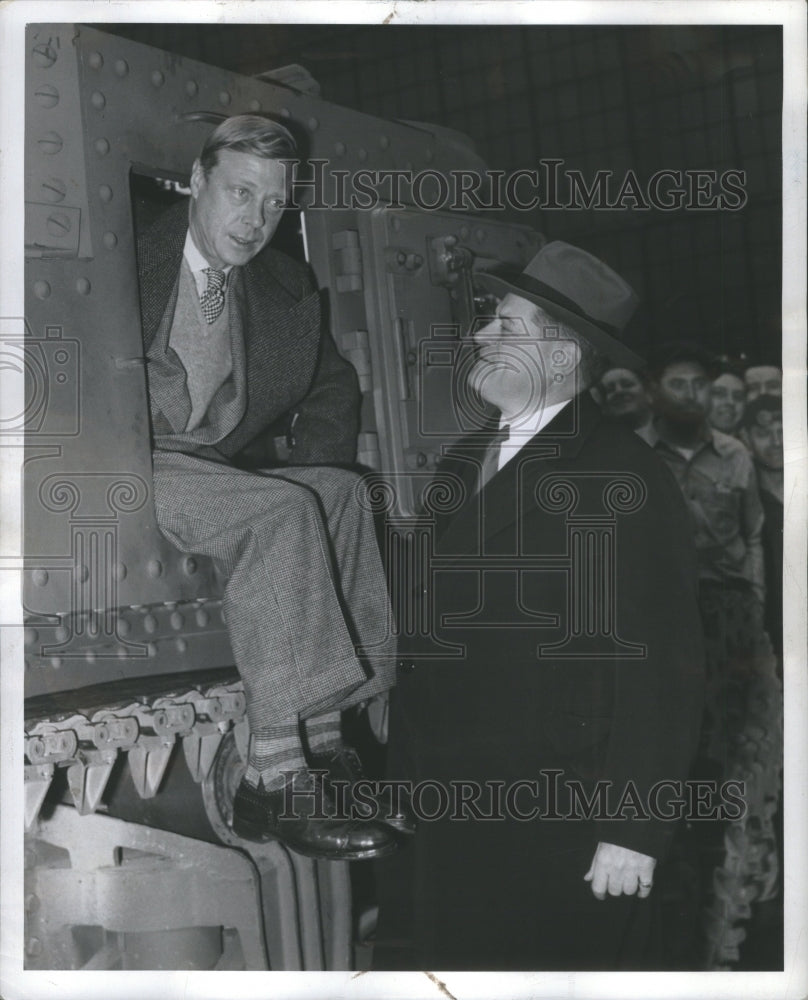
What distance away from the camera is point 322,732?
2.42 meters

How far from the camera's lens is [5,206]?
2393mm

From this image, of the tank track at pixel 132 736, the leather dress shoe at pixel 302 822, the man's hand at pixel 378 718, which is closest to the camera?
the tank track at pixel 132 736

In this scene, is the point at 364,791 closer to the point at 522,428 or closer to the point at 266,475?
the point at 266,475

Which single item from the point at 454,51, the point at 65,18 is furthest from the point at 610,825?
the point at 65,18

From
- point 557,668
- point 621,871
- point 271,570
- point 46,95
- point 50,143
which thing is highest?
point 46,95

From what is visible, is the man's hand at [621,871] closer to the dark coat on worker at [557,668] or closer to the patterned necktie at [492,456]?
the dark coat on worker at [557,668]

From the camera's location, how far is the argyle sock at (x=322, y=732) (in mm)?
2410

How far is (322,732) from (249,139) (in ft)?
4.12

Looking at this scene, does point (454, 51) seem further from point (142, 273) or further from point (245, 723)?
point (245, 723)

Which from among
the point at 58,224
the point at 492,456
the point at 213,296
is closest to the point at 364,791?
the point at 492,456

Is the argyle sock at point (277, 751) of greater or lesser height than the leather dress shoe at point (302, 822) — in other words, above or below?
above

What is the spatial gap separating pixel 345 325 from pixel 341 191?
287 mm

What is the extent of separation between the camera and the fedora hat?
2424 millimetres

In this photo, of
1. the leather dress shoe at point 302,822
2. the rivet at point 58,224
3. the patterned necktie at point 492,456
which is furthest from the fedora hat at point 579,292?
the leather dress shoe at point 302,822
